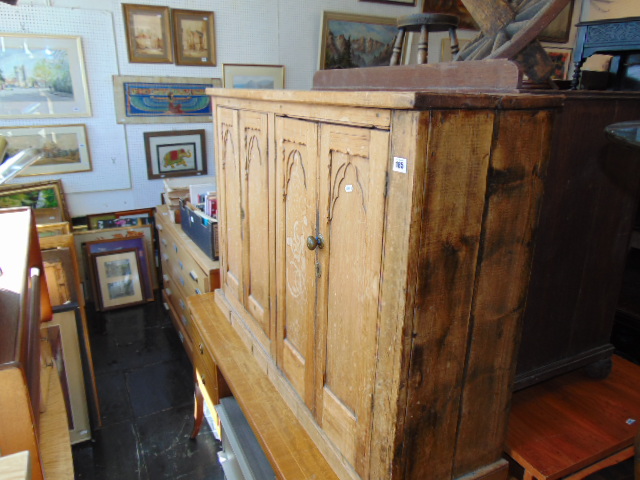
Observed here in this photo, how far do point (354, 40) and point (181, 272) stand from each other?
8.78ft

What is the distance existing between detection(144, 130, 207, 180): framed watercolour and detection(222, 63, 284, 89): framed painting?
526 millimetres

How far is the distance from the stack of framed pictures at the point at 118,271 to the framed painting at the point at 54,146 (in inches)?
25.0

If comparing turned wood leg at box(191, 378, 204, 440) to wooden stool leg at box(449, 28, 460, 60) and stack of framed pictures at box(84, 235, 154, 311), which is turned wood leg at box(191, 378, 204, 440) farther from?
wooden stool leg at box(449, 28, 460, 60)

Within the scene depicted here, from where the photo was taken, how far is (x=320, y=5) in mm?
4184

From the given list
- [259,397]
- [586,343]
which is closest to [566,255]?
[586,343]

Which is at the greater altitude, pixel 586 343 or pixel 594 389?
pixel 586 343

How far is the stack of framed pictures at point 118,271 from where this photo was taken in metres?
3.85

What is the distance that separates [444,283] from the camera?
0.93 metres

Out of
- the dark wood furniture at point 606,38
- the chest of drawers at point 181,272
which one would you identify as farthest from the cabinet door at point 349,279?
the chest of drawers at point 181,272

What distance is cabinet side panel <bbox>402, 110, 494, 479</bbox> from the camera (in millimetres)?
849

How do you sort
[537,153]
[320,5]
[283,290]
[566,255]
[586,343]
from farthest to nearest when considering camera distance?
[320,5] → [283,290] → [586,343] → [566,255] → [537,153]

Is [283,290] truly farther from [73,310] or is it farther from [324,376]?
[73,310]

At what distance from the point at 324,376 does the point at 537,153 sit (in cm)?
76

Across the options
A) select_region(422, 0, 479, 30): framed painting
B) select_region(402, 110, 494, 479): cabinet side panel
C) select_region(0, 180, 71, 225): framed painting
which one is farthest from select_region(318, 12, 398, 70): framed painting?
select_region(402, 110, 494, 479): cabinet side panel
